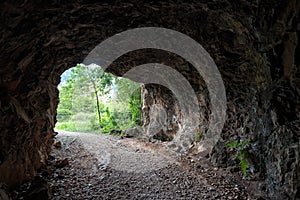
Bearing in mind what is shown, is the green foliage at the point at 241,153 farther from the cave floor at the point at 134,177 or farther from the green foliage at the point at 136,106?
the green foliage at the point at 136,106

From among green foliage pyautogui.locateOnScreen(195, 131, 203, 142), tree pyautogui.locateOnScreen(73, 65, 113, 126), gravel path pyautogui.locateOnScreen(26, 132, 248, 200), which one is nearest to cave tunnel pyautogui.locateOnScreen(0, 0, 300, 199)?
gravel path pyautogui.locateOnScreen(26, 132, 248, 200)

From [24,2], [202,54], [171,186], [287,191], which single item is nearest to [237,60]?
[202,54]

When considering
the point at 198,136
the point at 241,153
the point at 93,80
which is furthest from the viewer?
the point at 93,80

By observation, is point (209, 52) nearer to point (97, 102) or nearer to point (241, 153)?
point (241, 153)

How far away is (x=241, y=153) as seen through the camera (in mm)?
5883

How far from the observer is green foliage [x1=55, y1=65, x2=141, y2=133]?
54.3ft

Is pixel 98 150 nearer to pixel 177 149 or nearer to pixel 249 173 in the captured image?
pixel 177 149

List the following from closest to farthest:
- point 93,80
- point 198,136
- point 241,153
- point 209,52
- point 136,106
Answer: point 241,153
point 209,52
point 198,136
point 136,106
point 93,80

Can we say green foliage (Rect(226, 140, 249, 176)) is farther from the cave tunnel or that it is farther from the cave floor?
the cave floor

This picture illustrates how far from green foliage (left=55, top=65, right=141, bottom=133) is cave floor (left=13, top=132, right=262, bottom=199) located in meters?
7.24

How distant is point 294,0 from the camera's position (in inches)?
128

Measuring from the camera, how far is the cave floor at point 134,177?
5176 mm

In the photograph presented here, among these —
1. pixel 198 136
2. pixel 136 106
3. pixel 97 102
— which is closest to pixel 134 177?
pixel 198 136

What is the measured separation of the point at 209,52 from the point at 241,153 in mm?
2720
